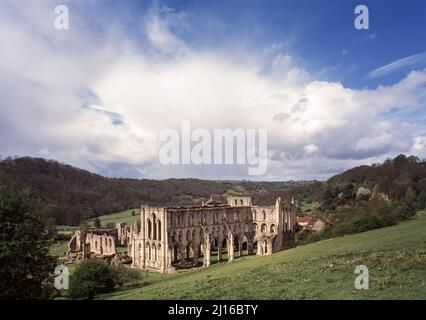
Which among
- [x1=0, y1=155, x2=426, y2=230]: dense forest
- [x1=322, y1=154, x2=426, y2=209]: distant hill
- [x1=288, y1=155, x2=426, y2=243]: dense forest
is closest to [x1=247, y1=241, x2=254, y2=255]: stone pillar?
[x1=288, y1=155, x2=426, y2=243]: dense forest

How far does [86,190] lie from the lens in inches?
5571

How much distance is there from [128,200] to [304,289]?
420ft

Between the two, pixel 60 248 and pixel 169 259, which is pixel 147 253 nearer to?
pixel 169 259

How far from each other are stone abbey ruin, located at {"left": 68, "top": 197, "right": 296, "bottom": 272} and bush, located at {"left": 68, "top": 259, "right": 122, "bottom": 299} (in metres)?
15.6

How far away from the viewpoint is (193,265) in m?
53.5

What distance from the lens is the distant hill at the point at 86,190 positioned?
117625 millimetres

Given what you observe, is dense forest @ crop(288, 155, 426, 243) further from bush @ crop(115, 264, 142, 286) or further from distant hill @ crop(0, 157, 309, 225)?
bush @ crop(115, 264, 142, 286)

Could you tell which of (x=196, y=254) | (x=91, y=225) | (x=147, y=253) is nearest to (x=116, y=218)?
(x=91, y=225)

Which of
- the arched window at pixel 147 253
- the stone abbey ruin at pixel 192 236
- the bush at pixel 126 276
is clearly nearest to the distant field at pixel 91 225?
the stone abbey ruin at pixel 192 236

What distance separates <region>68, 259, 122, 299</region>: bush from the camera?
107 feet

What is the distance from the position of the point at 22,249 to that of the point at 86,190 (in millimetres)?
124035
